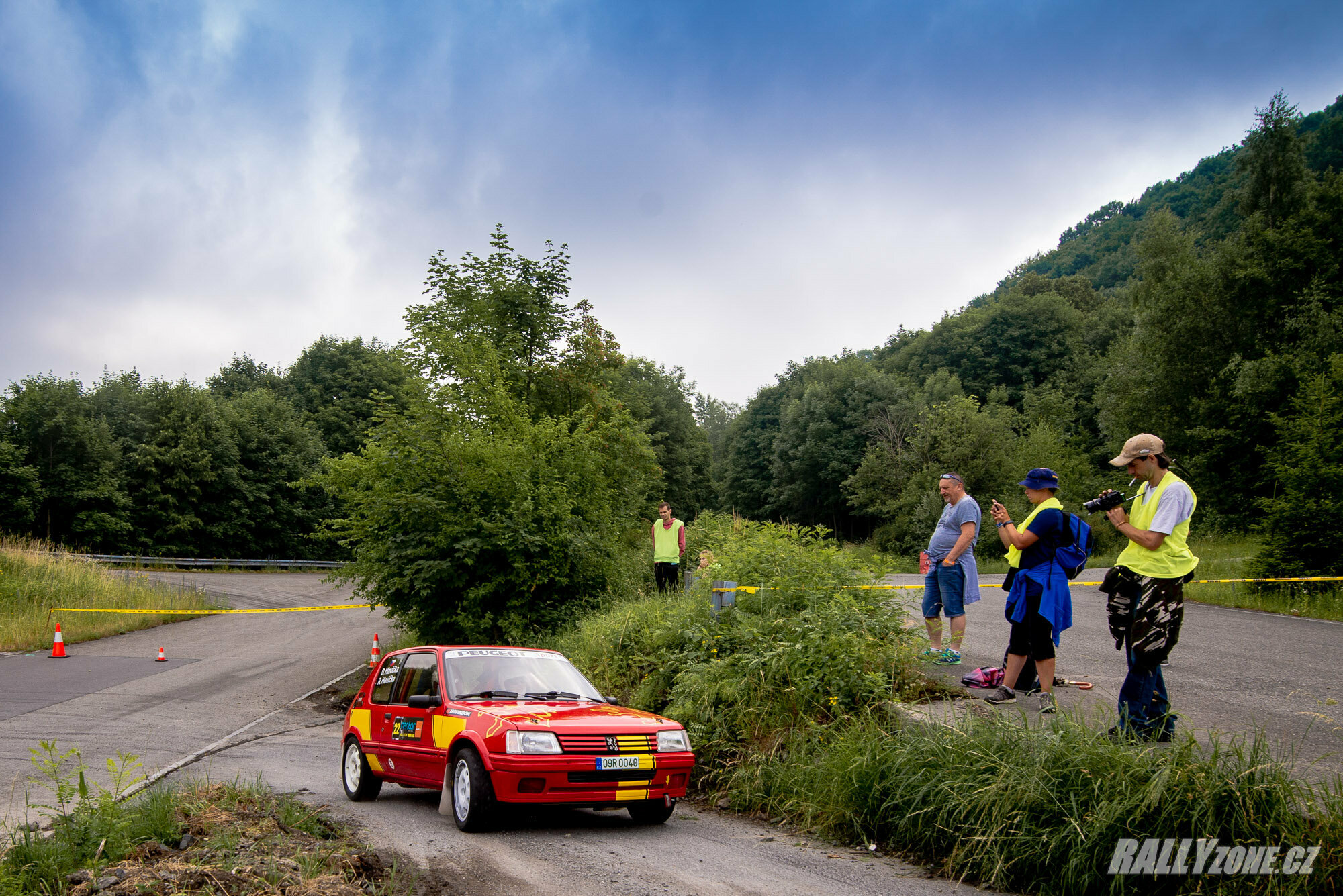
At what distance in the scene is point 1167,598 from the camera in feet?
20.5

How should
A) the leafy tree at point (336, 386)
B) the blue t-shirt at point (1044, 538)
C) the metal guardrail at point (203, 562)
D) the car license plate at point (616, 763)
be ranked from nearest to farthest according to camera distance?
the car license plate at point (616, 763)
the blue t-shirt at point (1044, 538)
the metal guardrail at point (203, 562)
the leafy tree at point (336, 386)

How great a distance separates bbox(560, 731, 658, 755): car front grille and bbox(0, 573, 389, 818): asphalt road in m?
4.90

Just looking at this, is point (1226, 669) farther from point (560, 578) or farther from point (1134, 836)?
point (560, 578)

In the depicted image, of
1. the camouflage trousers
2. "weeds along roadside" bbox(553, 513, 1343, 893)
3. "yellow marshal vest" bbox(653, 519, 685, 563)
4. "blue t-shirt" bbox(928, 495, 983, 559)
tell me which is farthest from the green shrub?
"yellow marshal vest" bbox(653, 519, 685, 563)

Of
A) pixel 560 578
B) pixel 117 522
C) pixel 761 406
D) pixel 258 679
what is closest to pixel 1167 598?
pixel 560 578

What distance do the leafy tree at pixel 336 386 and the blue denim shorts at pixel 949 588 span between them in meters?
67.9

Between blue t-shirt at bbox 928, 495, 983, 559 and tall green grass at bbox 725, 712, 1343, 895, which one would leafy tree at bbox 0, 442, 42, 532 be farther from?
tall green grass at bbox 725, 712, 1343, 895

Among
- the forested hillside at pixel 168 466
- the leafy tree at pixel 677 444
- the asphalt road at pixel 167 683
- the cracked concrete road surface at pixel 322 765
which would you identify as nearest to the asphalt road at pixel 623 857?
the cracked concrete road surface at pixel 322 765

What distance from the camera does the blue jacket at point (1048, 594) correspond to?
7828 millimetres

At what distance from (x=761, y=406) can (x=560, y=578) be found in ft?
257

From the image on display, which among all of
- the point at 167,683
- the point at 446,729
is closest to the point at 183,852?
the point at 446,729

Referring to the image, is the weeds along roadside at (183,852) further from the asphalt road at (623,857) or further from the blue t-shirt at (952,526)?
the blue t-shirt at (952,526)

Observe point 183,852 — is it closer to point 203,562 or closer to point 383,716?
point 383,716

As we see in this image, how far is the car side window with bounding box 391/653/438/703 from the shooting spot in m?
8.74
